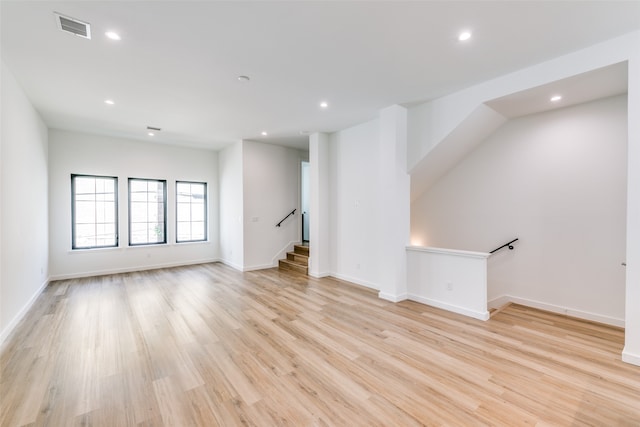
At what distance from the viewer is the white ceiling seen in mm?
2191

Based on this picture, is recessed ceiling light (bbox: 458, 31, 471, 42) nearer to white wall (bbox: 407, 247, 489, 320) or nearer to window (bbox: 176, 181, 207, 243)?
white wall (bbox: 407, 247, 489, 320)

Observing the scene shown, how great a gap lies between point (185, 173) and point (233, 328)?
520 cm

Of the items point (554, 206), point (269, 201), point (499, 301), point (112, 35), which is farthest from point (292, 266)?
point (112, 35)

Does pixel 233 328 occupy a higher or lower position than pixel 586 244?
lower

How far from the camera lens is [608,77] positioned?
2.90m

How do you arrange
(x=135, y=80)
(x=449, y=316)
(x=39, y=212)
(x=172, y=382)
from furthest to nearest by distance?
(x=39, y=212) < (x=449, y=316) < (x=135, y=80) < (x=172, y=382)

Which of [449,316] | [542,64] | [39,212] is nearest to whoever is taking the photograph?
[542,64]

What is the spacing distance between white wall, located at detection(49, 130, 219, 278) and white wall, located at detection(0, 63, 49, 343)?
83 cm

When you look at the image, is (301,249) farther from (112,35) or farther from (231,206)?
(112,35)

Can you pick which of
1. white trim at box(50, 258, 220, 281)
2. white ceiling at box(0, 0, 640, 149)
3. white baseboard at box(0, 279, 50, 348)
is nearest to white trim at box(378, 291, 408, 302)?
white ceiling at box(0, 0, 640, 149)

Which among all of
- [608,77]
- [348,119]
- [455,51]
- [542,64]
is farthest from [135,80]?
[608,77]

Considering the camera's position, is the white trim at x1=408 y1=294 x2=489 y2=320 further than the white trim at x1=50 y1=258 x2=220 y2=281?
No

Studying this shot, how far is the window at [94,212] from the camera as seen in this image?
596 centimetres

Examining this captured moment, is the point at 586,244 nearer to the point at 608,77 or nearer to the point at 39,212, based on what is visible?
the point at 608,77
